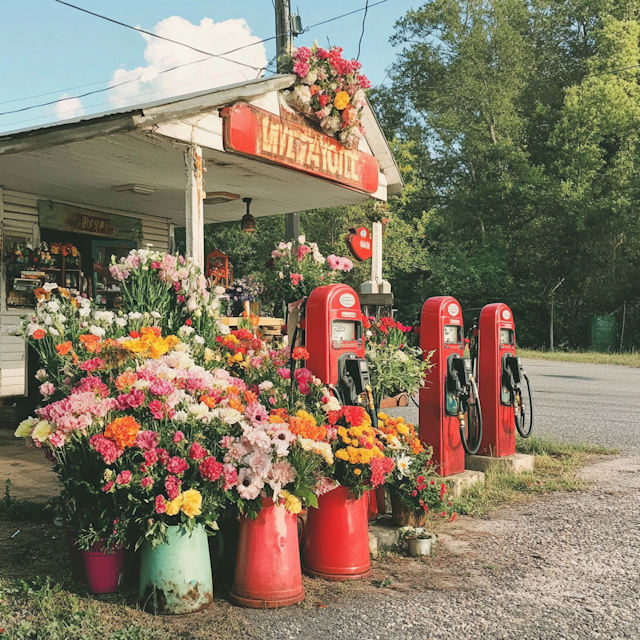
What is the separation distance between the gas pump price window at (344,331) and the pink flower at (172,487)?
1682 millimetres

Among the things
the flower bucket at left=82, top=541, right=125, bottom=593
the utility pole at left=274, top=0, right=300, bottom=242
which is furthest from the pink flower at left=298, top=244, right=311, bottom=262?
the flower bucket at left=82, top=541, right=125, bottom=593

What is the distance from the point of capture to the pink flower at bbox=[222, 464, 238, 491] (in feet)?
11.5

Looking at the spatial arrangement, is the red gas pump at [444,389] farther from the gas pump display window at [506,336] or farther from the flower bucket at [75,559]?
the flower bucket at [75,559]

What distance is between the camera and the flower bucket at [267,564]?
3648 millimetres

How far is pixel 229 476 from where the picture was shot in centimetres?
351

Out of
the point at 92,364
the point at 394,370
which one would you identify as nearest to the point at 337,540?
the point at 92,364

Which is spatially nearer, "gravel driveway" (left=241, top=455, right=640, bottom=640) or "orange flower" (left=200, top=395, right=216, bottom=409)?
"gravel driveway" (left=241, top=455, right=640, bottom=640)

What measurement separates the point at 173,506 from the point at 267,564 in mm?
631

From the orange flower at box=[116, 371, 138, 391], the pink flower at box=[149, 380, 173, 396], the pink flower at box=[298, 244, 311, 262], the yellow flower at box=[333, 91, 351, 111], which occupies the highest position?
the yellow flower at box=[333, 91, 351, 111]

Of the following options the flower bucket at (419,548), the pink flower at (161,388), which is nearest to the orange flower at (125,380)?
the pink flower at (161,388)

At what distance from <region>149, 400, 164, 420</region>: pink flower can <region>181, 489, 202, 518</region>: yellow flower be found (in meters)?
0.41

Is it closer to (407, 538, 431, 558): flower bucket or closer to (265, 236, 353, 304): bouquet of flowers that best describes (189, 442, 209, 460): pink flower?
(407, 538, 431, 558): flower bucket

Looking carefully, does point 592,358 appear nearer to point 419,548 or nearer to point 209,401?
point 419,548

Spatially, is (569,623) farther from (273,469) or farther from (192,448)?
(192,448)
